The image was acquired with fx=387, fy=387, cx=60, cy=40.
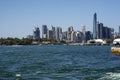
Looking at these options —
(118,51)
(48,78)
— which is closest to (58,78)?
(48,78)

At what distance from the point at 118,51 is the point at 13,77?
63510 millimetres

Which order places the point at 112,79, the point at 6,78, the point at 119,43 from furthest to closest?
the point at 119,43 → the point at 6,78 → the point at 112,79

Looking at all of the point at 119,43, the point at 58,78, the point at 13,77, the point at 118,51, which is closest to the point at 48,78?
the point at 58,78

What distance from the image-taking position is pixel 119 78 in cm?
4331

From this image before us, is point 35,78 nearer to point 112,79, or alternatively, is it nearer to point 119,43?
point 112,79

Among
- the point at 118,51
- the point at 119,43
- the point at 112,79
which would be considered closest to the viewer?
the point at 112,79

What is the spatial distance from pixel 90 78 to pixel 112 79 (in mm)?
3167

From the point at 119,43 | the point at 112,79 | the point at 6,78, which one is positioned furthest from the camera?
the point at 119,43

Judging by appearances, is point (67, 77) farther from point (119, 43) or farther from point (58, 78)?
point (119, 43)

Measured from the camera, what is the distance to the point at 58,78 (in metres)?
44.9

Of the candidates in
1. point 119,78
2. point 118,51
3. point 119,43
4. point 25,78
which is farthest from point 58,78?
point 119,43

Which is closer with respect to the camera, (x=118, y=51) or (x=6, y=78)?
(x=6, y=78)

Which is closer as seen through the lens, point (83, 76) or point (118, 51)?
point (83, 76)

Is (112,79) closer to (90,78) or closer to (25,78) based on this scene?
(90,78)
